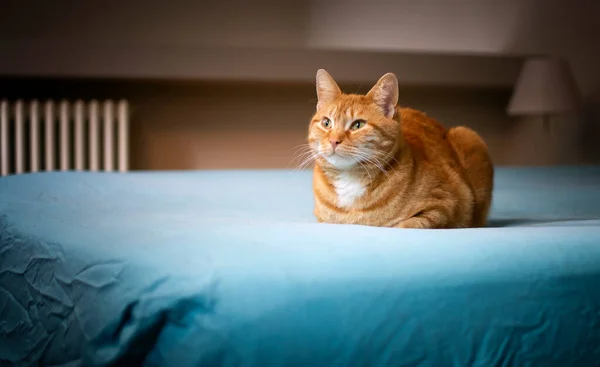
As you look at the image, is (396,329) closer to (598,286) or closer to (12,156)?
(598,286)

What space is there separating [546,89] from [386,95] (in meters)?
2.14

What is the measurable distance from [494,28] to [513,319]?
2.83 meters

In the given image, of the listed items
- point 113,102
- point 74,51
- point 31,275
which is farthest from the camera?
point 113,102

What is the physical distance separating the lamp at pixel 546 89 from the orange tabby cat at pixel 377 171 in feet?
6.53

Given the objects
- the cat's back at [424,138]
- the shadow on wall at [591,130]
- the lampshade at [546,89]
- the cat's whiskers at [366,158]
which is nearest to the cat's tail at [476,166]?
the cat's back at [424,138]

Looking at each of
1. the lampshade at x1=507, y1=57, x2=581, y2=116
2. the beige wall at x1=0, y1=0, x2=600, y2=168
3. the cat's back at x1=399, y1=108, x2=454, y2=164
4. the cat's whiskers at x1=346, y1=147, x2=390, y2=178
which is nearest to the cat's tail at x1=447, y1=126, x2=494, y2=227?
the cat's back at x1=399, y1=108, x2=454, y2=164

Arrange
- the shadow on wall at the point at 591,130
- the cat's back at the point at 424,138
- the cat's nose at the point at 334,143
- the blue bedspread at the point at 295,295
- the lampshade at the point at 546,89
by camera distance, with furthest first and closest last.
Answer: the shadow on wall at the point at 591,130 < the lampshade at the point at 546,89 < the cat's back at the point at 424,138 < the cat's nose at the point at 334,143 < the blue bedspread at the point at 295,295

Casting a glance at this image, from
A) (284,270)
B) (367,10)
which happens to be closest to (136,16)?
(367,10)

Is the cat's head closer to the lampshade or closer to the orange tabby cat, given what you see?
the orange tabby cat

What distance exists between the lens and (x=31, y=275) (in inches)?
42.1

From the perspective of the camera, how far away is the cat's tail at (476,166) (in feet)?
4.47

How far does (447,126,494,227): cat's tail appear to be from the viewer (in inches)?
53.6

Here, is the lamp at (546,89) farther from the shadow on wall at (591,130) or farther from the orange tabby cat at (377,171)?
the orange tabby cat at (377,171)

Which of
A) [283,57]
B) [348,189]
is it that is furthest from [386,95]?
[283,57]
